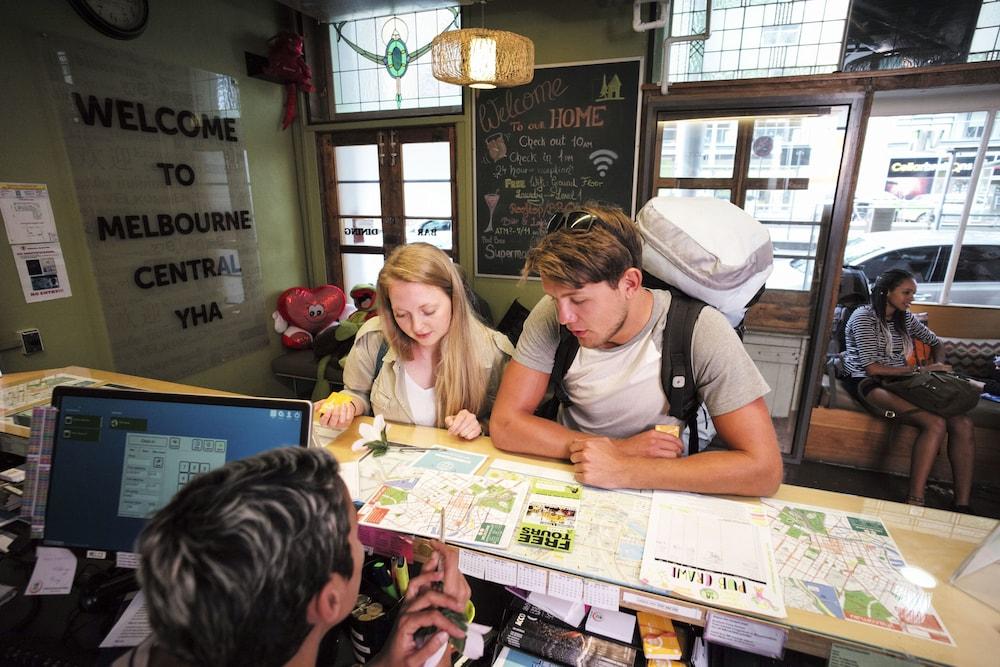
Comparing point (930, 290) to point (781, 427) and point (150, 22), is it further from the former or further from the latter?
point (150, 22)

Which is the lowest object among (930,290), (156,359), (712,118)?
(156,359)

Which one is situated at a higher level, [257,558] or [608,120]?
[608,120]

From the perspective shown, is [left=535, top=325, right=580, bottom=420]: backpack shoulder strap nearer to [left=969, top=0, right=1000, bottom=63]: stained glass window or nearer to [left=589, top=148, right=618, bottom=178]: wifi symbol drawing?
[left=589, top=148, right=618, bottom=178]: wifi symbol drawing

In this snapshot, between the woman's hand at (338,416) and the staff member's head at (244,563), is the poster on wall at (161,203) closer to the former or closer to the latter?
the woman's hand at (338,416)

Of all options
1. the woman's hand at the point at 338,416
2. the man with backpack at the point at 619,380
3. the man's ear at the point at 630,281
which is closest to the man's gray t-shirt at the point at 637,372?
the man with backpack at the point at 619,380

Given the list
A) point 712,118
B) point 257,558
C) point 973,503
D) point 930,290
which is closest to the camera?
point 257,558

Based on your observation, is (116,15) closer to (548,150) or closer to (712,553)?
(548,150)

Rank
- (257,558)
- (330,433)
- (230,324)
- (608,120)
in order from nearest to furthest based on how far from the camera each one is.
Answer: (257,558) < (330,433) < (608,120) < (230,324)

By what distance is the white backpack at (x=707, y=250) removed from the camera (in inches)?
49.2

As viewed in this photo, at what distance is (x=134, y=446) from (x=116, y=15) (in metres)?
3.13

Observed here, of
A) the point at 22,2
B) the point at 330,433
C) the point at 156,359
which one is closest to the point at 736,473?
the point at 330,433

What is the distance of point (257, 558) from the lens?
0.57 m

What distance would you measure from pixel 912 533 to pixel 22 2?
13.3ft

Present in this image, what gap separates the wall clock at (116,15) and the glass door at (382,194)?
144 centimetres
